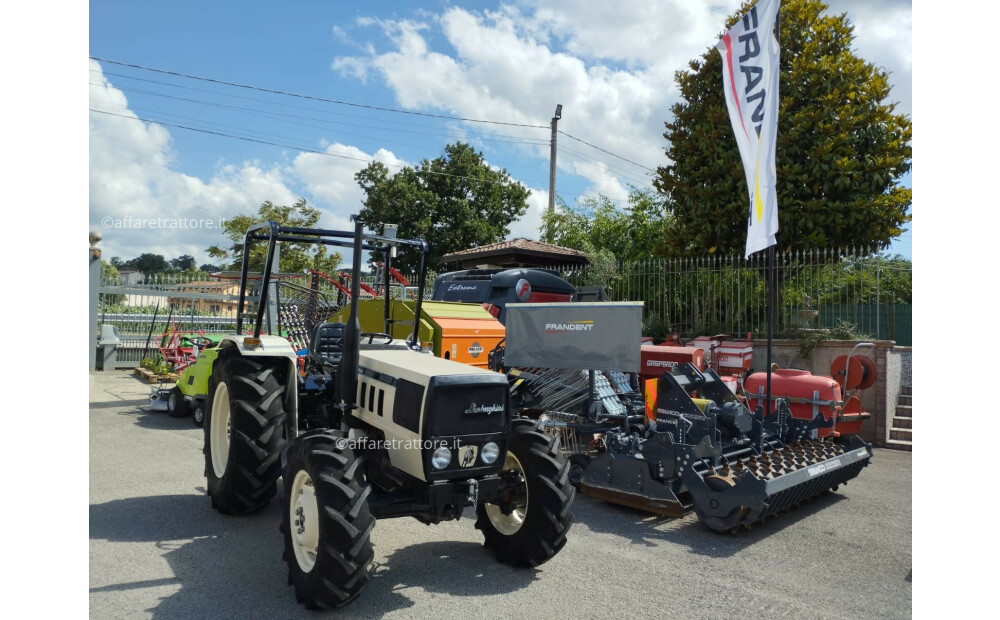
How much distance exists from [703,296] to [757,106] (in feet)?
16.5

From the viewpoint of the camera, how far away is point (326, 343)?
539 centimetres

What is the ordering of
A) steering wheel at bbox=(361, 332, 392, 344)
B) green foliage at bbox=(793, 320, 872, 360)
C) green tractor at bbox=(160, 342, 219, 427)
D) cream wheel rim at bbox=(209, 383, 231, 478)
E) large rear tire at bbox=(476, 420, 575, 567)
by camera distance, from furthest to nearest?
green foliage at bbox=(793, 320, 872, 360)
green tractor at bbox=(160, 342, 219, 427)
cream wheel rim at bbox=(209, 383, 231, 478)
steering wheel at bbox=(361, 332, 392, 344)
large rear tire at bbox=(476, 420, 575, 567)

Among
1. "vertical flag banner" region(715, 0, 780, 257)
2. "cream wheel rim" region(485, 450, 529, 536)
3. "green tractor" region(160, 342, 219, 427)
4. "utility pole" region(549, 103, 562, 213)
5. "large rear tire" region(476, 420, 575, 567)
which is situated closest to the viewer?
"large rear tire" region(476, 420, 575, 567)

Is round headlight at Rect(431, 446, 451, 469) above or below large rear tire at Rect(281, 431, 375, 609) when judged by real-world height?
above

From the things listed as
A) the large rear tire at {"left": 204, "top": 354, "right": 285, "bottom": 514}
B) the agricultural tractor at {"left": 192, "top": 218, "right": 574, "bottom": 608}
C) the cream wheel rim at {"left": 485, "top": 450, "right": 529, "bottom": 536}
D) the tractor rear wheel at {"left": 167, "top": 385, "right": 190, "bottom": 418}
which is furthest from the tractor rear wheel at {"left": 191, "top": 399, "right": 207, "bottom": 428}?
the cream wheel rim at {"left": 485, "top": 450, "right": 529, "bottom": 536}

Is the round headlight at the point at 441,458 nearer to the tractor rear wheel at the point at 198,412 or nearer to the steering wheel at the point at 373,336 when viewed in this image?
the steering wheel at the point at 373,336

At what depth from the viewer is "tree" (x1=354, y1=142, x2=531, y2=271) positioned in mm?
29469

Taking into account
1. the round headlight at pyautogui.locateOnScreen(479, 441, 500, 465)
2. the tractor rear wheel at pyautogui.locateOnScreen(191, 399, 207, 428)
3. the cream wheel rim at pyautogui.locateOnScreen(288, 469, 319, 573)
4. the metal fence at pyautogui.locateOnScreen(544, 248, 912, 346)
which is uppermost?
the metal fence at pyautogui.locateOnScreen(544, 248, 912, 346)

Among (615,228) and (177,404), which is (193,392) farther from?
(615,228)

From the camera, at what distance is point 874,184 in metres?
11.6

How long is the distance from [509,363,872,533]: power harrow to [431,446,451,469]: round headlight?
85.1 inches

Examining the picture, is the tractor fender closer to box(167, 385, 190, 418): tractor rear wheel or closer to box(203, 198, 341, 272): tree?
box(167, 385, 190, 418): tractor rear wheel

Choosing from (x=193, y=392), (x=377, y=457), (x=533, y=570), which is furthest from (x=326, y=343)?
(x=193, y=392)

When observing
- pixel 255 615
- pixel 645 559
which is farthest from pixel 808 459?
pixel 255 615
